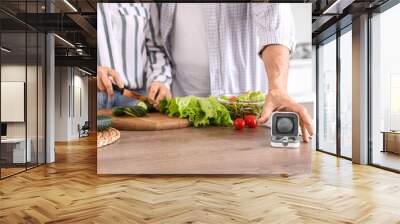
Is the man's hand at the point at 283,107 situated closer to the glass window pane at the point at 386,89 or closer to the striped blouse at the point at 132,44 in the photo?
the striped blouse at the point at 132,44

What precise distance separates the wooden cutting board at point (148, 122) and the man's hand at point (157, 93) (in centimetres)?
21

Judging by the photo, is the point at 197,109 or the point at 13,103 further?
the point at 13,103

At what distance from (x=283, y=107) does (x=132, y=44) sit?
2328mm

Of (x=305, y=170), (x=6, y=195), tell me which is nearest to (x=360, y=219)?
(x=305, y=170)

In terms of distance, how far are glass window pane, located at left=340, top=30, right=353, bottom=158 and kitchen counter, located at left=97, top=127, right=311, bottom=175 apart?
263 centimetres

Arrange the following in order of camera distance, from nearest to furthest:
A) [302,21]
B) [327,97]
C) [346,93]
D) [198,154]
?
[198,154]
[302,21]
[346,93]
[327,97]

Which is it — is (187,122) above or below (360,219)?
above

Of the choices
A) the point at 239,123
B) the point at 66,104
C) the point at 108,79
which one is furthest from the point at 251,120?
the point at 66,104

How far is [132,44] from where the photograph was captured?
5.35 metres

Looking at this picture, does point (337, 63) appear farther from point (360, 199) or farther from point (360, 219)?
point (360, 219)

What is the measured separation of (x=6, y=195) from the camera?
14.1ft

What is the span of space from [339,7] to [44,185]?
516 centimetres

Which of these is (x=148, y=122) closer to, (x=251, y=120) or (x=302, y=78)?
(x=251, y=120)

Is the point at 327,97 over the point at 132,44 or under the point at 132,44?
under
